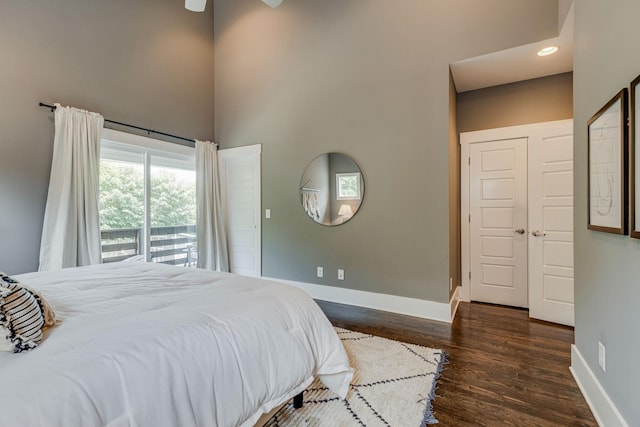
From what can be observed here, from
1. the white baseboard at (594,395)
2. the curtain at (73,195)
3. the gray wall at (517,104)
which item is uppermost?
the gray wall at (517,104)

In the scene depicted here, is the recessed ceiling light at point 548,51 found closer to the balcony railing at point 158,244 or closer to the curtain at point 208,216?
the curtain at point 208,216

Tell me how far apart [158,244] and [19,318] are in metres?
3.23

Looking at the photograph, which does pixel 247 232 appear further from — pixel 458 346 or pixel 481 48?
pixel 481 48

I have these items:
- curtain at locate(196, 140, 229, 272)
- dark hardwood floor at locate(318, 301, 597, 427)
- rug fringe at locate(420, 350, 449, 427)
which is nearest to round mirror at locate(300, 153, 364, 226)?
dark hardwood floor at locate(318, 301, 597, 427)

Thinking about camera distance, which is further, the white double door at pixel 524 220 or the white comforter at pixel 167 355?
the white double door at pixel 524 220

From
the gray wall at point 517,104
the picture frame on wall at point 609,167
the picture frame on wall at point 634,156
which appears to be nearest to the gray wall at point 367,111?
the gray wall at point 517,104

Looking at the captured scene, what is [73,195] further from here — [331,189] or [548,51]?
[548,51]

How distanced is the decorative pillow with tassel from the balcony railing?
2698 millimetres

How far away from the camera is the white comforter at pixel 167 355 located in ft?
2.53

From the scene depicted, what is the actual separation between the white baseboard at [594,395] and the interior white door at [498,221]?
148 centimetres

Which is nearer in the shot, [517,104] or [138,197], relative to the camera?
[517,104]

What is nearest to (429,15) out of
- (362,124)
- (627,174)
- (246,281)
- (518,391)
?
(362,124)

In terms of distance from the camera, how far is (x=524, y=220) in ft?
10.9

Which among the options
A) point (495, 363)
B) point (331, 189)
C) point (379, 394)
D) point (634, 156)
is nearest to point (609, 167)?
point (634, 156)
